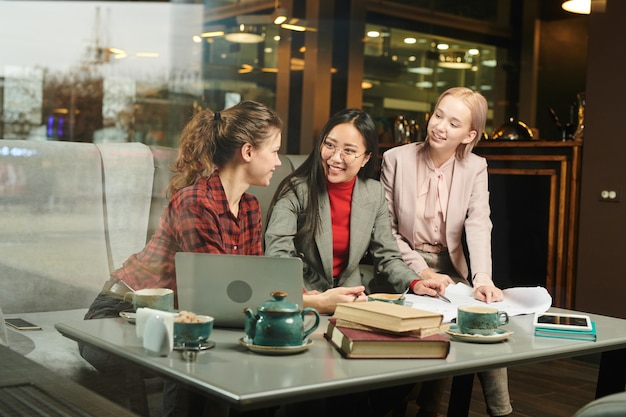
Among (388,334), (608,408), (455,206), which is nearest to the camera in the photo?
(608,408)

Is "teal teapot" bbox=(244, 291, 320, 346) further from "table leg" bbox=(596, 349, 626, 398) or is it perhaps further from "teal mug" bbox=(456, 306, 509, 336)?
"table leg" bbox=(596, 349, 626, 398)

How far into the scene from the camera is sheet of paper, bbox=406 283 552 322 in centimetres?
194

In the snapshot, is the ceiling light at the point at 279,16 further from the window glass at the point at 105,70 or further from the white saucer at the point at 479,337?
the white saucer at the point at 479,337

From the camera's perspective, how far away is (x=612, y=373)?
6.35 feet

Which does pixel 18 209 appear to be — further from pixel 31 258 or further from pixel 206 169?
pixel 206 169

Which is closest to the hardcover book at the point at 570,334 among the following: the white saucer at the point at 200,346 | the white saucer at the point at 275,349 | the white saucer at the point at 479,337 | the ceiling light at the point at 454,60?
the white saucer at the point at 479,337

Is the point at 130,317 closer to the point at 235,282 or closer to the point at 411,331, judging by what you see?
the point at 235,282

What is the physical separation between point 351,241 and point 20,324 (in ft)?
3.21

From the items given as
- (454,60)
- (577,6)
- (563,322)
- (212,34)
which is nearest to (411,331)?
(563,322)

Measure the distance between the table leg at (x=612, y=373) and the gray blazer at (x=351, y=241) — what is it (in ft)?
2.13

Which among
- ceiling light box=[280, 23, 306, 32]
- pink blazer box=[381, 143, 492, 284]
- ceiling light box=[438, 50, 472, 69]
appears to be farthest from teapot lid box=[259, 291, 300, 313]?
ceiling light box=[438, 50, 472, 69]

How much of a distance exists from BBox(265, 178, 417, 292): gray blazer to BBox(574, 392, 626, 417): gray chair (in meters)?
1.20

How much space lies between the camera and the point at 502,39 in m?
4.17

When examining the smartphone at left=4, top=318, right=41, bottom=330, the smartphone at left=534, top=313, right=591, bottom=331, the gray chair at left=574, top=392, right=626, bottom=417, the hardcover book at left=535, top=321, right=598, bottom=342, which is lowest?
the smartphone at left=4, top=318, right=41, bottom=330
